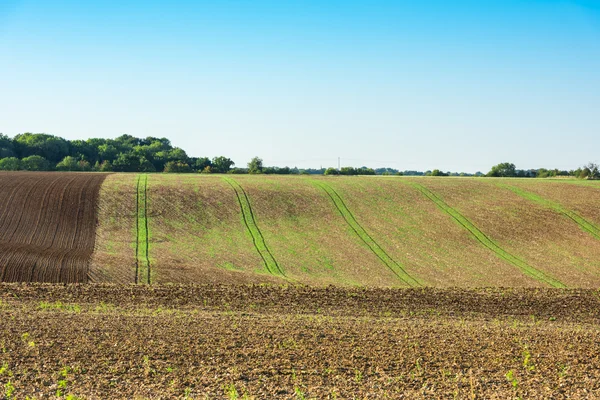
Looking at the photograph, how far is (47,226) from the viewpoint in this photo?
4222cm

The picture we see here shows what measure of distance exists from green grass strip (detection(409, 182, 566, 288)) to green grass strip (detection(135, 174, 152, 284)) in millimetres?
21729

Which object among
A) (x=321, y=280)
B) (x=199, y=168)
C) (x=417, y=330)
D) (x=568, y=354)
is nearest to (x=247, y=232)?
(x=321, y=280)

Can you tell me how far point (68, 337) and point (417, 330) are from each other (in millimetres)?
9988

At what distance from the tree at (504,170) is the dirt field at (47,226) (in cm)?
5868

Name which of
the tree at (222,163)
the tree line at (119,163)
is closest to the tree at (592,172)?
the tree line at (119,163)

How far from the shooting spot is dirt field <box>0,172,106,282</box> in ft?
101

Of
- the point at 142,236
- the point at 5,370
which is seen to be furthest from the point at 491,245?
the point at 5,370

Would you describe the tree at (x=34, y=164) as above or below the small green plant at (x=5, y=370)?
above

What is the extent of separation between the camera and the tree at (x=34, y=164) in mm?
89000

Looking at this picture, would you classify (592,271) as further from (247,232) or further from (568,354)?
(568,354)

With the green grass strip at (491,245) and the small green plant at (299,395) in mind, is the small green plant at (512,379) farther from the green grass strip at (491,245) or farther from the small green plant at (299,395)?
the green grass strip at (491,245)

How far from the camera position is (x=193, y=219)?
45562mm

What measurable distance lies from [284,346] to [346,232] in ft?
92.9

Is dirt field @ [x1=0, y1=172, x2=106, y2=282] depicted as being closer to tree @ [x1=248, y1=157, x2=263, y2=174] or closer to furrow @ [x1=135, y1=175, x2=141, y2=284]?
furrow @ [x1=135, y1=175, x2=141, y2=284]
